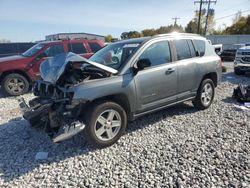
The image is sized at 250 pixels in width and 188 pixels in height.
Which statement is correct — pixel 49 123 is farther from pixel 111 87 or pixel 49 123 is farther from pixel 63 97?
pixel 111 87

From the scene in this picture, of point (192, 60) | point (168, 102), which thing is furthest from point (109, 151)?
point (192, 60)

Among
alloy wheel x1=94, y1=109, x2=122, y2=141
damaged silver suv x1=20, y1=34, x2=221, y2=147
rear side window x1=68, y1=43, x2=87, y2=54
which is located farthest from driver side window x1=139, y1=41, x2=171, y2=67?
rear side window x1=68, y1=43, x2=87, y2=54

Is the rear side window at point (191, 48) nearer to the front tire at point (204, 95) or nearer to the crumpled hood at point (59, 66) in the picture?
the front tire at point (204, 95)

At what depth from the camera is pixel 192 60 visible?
16.9 ft

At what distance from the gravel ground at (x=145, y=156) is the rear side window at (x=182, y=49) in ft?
4.58

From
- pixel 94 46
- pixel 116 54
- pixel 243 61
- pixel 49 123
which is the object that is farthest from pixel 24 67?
pixel 243 61

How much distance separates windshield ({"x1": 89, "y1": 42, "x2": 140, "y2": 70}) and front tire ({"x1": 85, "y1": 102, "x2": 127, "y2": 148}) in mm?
811

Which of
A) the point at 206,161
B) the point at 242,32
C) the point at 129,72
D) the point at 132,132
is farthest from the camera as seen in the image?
the point at 242,32

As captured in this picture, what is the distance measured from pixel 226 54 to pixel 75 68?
62.4 ft

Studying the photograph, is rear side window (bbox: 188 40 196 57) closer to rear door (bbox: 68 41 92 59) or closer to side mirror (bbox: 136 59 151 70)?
side mirror (bbox: 136 59 151 70)

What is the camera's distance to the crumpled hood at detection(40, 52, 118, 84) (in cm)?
374

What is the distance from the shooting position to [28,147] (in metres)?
4.00

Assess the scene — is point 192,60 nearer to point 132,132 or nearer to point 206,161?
point 132,132

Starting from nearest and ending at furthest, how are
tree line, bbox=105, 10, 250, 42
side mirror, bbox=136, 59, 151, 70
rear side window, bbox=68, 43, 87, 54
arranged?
side mirror, bbox=136, 59, 151, 70
rear side window, bbox=68, 43, 87, 54
tree line, bbox=105, 10, 250, 42
